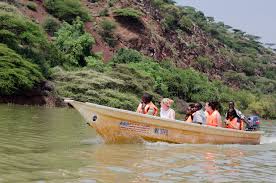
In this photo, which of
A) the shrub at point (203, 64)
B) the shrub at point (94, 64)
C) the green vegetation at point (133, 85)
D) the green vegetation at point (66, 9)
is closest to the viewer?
the green vegetation at point (133, 85)

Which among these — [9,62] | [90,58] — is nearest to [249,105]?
[90,58]

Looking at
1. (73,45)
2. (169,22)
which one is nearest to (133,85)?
(73,45)

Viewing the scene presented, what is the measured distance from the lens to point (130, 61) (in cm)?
4769

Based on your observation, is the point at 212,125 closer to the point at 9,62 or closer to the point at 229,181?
the point at 229,181

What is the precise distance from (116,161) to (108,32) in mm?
47296

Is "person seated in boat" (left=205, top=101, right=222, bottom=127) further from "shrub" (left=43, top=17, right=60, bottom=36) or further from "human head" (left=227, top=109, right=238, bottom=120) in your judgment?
"shrub" (left=43, top=17, right=60, bottom=36)

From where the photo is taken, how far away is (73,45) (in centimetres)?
4300

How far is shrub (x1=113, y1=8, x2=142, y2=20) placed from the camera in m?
58.0

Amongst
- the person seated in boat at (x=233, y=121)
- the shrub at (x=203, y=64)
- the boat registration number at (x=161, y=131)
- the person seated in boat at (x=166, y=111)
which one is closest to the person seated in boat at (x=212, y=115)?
the person seated in boat at (x=233, y=121)

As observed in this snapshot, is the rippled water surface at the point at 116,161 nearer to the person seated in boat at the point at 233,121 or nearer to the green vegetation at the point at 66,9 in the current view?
the person seated in boat at the point at 233,121

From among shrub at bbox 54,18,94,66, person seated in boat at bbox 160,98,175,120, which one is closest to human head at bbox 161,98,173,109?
person seated in boat at bbox 160,98,175,120

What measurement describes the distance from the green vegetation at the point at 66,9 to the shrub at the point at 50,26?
3.65 m

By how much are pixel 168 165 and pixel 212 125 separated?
16.6 feet

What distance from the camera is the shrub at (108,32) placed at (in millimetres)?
55281
